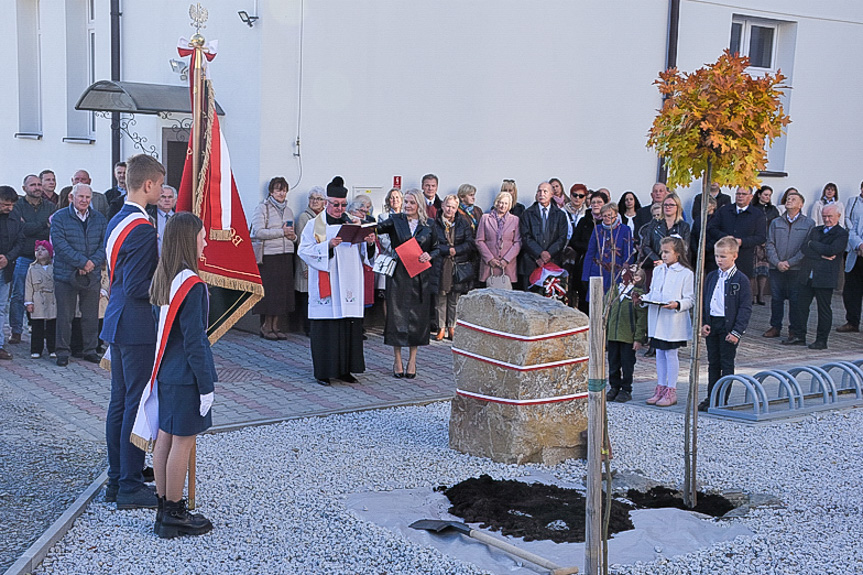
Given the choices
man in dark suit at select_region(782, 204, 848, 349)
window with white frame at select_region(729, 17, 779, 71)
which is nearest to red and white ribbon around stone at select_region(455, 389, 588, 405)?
man in dark suit at select_region(782, 204, 848, 349)

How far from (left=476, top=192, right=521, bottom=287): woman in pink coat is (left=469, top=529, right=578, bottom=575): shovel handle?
6876mm

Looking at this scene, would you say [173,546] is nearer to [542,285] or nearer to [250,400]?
[250,400]

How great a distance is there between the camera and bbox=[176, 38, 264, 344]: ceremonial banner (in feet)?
19.4

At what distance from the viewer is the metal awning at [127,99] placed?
38.4 ft

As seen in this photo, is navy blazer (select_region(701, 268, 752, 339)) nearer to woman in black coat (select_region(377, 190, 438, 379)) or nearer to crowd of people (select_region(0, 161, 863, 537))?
crowd of people (select_region(0, 161, 863, 537))

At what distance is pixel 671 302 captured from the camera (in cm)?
875

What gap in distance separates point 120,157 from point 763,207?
9908 millimetres

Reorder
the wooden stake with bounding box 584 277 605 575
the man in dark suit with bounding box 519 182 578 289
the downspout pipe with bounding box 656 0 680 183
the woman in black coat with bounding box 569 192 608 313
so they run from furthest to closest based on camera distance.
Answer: the downspout pipe with bounding box 656 0 680 183 → the woman in black coat with bounding box 569 192 608 313 → the man in dark suit with bounding box 519 182 578 289 → the wooden stake with bounding box 584 277 605 575

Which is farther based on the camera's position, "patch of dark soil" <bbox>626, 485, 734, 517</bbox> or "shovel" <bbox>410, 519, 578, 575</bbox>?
"patch of dark soil" <bbox>626, 485, 734, 517</bbox>

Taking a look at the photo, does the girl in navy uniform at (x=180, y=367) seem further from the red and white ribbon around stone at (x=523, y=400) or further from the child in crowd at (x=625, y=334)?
the child in crowd at (x=625, y=334)

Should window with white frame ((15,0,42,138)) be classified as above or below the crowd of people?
above

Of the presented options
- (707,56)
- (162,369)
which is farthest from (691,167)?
(707,56)

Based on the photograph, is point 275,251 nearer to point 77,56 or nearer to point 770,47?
point 77,56

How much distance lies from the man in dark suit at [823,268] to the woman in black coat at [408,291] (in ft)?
17.9
